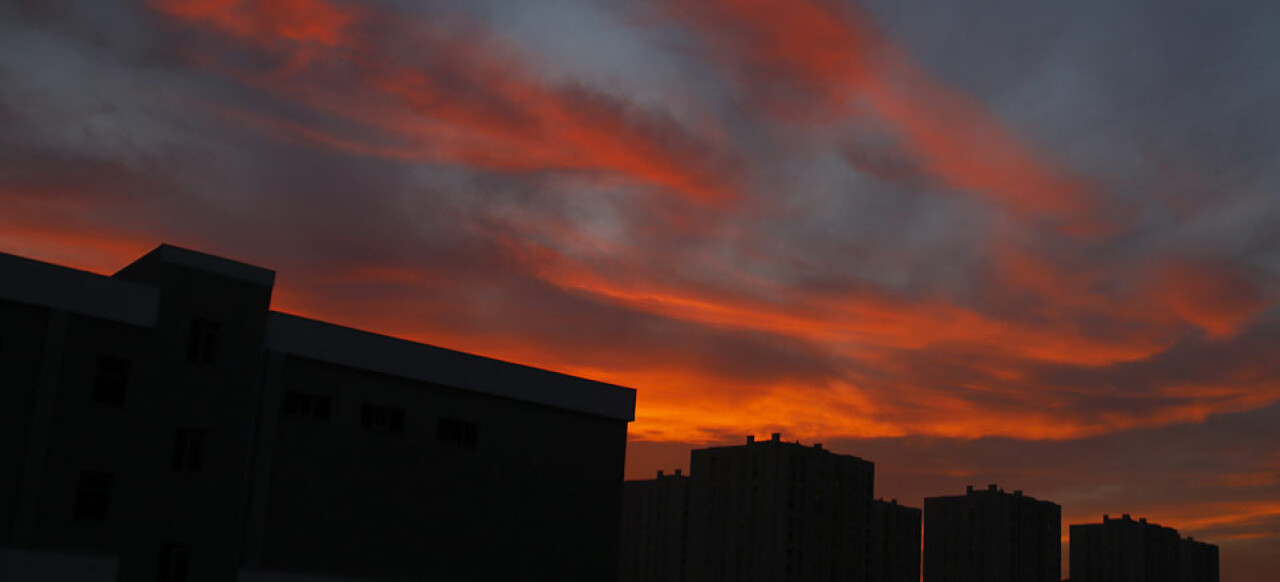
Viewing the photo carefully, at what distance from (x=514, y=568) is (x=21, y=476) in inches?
656

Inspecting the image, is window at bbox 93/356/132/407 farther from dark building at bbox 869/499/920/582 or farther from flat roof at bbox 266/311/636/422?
dark building at bbox 869/499/920/582

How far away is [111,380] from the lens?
3606 cm

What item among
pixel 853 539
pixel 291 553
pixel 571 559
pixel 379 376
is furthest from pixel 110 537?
pixel 853 539

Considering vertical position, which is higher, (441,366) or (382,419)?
(441,366)

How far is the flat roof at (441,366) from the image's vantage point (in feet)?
132

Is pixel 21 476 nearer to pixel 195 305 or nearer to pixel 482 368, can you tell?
pixel 195 305

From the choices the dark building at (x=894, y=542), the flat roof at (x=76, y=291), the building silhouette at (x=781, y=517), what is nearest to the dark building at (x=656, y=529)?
the building silhouette at (x=781, y=517)

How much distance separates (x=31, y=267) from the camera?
114ft

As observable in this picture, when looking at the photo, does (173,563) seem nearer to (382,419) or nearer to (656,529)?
(382,419)

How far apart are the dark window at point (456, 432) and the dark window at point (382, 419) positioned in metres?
1.50

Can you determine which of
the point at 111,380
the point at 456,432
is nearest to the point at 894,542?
the point at 456,432

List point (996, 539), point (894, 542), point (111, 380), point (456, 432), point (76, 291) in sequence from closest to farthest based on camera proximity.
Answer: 1. point (76, 291)
2. point (111, 380)
3. point (456, 432)
4. point (894, 542)
5. point (996, 539)

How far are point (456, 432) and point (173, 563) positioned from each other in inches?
421

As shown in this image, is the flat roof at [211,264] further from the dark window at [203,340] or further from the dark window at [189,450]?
the dark window at [189,450]
